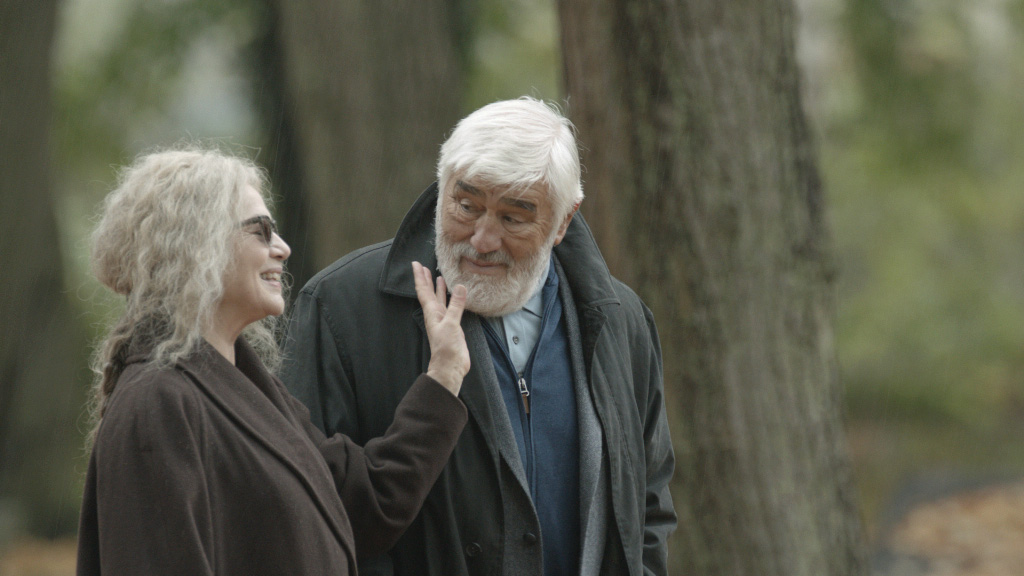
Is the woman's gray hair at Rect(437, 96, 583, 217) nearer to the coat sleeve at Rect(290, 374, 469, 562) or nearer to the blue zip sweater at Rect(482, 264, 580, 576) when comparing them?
the blue zip sweater at Rect(482, 264, 580, 576)

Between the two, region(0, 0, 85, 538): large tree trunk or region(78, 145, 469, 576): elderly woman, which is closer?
region(78, 145, 469, 576): elderly woman

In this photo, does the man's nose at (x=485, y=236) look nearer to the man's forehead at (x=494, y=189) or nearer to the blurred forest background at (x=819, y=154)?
the man's forehead at (x=494, y=189)

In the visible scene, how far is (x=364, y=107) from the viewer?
661 cm

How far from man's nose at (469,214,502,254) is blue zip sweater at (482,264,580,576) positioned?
8.8 inches

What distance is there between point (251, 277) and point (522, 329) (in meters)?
0.91

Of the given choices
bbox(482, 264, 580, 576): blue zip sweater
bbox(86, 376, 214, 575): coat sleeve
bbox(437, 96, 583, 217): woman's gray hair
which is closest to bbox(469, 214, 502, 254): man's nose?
bbox(437, 96, 583, 217): woman's gray hair

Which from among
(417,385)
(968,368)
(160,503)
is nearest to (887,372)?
(968,368)

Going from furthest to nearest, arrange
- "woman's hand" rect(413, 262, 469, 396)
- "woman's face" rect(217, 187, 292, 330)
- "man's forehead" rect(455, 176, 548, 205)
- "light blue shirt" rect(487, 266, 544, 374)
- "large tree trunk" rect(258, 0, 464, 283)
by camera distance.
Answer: "large tree trunk" rect(258, 0, 464, 283)
"light blue shirt" rect(487, 266, 544, 374)
"man's forehead" rect(455, 176, 548, 205)
"woman's hand" rect(413, 262, 469, 396)
"woman's face" rect(217, 187, 292, 330)

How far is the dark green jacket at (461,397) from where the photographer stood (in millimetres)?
2766

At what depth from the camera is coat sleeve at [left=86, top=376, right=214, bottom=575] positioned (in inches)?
78.7

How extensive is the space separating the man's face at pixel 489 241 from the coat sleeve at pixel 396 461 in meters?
0.34

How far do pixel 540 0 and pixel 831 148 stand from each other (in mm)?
3258

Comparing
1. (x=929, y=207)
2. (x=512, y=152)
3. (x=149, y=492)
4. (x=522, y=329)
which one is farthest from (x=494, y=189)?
(x=929, y=207)

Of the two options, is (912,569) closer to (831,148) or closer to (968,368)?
(968,368)
